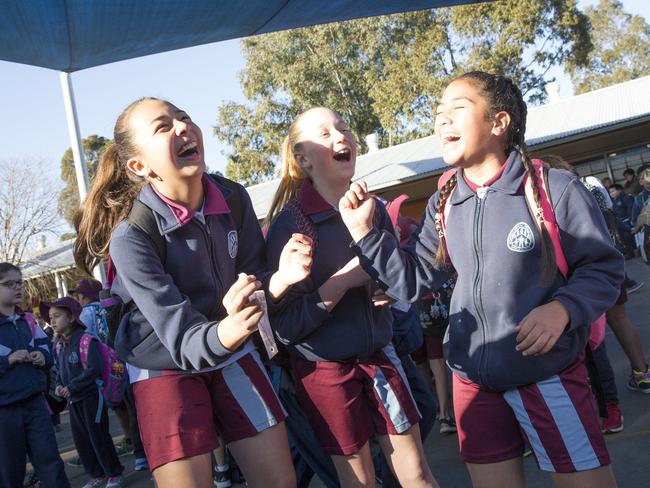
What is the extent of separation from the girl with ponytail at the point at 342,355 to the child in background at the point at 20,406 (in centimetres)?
313

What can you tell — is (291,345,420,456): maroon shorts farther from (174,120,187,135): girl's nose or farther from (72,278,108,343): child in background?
(72,278,108,343): child in background

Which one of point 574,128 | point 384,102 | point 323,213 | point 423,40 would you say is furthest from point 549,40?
point 323,213

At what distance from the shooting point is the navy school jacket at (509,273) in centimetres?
223

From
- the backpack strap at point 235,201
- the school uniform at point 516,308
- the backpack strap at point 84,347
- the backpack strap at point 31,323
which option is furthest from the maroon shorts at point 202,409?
the backpack strap at point 84,347

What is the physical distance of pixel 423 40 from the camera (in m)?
28.4

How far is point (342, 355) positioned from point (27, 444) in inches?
141

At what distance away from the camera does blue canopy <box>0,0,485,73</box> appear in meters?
4.26

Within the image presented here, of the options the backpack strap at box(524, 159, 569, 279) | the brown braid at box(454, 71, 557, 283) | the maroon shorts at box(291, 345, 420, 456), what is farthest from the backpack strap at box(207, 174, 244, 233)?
the backpack strap at box(524, 159, 569, 279)

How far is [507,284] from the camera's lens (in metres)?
2.31

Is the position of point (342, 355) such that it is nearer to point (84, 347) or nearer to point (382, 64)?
point (84, 347)

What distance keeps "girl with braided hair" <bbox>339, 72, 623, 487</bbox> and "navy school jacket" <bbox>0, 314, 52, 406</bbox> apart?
3.75 m

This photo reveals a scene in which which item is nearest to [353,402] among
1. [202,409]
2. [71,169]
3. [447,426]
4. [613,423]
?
[202,409]

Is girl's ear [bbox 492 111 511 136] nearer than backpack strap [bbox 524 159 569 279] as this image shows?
No

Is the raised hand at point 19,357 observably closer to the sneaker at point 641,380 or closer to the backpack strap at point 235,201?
the backpack strap at point 235,201
